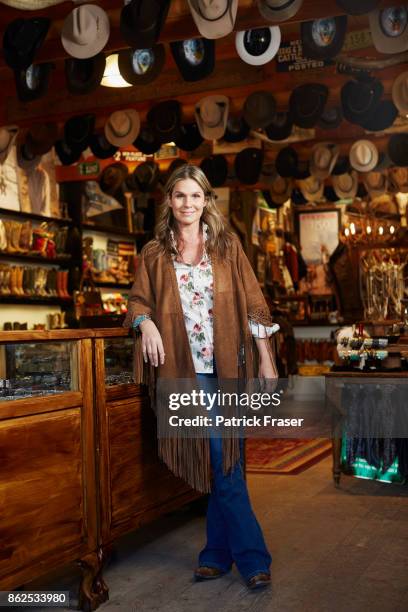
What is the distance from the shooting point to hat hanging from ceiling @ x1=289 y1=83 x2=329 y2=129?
746cm

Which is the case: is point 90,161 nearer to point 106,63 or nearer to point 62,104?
point 62,104

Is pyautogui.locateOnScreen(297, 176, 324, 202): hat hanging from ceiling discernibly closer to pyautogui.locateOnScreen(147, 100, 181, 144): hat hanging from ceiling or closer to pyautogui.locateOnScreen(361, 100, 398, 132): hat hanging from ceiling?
pyautogui.locateOnScreen(361, 100, 398, 132): hat hanging from ceiling

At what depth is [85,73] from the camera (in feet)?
21.2

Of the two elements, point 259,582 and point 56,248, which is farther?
point 56,248

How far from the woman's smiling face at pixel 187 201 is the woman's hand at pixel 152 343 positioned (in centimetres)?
44

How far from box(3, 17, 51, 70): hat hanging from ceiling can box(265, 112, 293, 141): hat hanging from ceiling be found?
2.99 metres

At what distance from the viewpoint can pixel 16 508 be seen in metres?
2.85

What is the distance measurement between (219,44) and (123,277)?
376 centimetres

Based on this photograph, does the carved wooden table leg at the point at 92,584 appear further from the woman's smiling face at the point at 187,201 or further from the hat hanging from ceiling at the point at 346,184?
the hat hanging from ceiling at the point at 346,184

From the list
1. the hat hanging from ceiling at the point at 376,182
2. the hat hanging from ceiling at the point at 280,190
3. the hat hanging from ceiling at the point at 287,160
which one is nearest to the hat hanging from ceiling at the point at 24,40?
the hat hanging from ceiling at the point at 287,160

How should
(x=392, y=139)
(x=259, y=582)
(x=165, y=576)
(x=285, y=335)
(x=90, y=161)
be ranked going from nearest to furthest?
1. (x=259, y=582)
2. (x=165, y=576)
3. (x=392, y=139)
4. (x=90, y=161)
5. (x=285, y=335)

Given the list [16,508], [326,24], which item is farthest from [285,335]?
[16,508]

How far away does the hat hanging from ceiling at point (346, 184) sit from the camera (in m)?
10.8

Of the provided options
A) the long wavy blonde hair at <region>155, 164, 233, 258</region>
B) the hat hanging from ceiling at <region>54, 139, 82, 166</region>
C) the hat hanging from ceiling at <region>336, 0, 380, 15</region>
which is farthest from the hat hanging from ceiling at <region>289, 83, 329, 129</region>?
the long wavy blonde hair at <region>155, 164, 233, 258</region>
